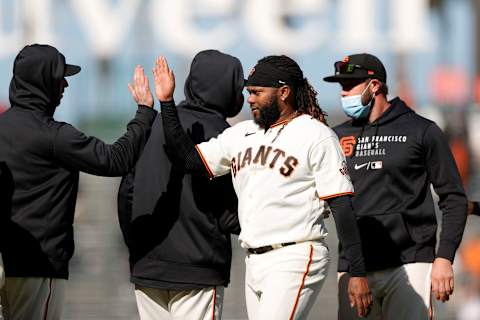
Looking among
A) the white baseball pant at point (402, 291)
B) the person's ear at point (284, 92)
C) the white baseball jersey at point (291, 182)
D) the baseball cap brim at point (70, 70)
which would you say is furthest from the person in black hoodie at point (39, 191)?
the white baseball pant at point (402, 291)

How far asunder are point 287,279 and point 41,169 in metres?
1.36

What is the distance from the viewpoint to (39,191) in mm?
5797

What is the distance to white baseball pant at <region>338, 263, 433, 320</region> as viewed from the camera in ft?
21.1

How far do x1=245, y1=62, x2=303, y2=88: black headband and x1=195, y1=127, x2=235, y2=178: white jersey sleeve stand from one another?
0.33 m

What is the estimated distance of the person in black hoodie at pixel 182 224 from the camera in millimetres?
6047

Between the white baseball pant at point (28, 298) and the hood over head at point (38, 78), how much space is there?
876mm

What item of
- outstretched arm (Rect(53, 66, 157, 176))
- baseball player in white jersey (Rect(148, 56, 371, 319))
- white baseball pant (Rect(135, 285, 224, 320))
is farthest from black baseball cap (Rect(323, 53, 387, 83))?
white baseball pant (Rect(135, 285, 224, 320))

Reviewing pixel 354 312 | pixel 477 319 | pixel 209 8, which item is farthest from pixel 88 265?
pixel 354 312

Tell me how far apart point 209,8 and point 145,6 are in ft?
5.68

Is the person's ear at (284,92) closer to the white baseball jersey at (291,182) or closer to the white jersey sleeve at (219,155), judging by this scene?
the white baseball jersey at (291,182)

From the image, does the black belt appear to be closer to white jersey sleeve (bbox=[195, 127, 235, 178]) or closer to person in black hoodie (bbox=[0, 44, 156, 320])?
white jersey sleeve (bbox=[195, 127, 235, 178])

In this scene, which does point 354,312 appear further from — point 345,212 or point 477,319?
point 477,319

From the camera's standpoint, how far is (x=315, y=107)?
5.89m

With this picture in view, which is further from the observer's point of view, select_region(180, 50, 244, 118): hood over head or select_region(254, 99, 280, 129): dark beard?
select_region(180, 50, 244, 118): hood over head
